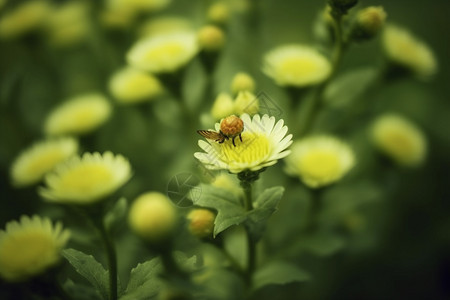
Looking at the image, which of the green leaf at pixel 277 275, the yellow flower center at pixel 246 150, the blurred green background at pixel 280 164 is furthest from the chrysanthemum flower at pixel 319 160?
the yellow flower center at pixel 246 150

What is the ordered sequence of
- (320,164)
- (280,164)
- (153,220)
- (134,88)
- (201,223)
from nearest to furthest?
1. (153,220)
2. (201,223)
3. (320,164)
4. (280,164)
5. (134,88)

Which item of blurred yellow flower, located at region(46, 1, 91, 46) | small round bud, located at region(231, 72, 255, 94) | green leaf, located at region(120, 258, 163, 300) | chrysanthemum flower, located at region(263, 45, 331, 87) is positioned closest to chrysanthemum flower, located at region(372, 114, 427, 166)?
chrysanthemum flower, located at region(263, 45, 331, 87)

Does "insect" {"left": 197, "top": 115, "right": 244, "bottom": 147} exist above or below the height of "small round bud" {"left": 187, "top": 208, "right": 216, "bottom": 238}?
above

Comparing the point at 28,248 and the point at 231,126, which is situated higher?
the point at 231,126

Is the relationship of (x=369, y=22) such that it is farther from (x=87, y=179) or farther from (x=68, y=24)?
(x=68, y=24)

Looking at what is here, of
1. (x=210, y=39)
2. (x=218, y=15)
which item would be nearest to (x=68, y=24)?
(x=218, y=15)

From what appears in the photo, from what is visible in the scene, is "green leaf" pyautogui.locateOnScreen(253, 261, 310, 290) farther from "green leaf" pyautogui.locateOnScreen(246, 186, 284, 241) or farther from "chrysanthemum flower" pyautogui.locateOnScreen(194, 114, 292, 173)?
"chrysanthemum flower" pyautogui.locateOnScreen(194, 114, 292, 173)
